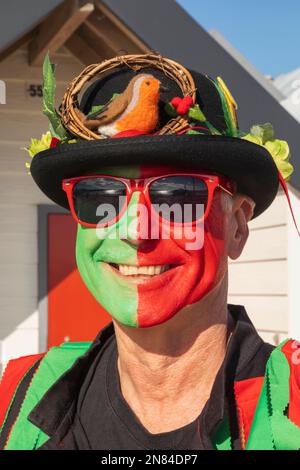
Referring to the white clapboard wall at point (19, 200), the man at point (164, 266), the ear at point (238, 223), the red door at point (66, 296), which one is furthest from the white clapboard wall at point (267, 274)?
the man at point (164, 266)

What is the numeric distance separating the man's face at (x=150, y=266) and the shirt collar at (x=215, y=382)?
0.21 m

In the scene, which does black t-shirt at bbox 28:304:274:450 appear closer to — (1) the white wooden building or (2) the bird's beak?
(2) the bird's beak

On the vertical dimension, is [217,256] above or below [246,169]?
below

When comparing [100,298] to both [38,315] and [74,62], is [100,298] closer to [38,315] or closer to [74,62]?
[38,315]

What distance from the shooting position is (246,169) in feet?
6.48

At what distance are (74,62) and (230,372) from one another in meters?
4.19

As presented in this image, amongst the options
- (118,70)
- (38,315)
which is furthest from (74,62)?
(118,70)

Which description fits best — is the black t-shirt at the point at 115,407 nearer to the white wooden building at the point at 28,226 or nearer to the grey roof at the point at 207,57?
the grey roof at the point at 207,57

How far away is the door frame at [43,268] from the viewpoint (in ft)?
18.1

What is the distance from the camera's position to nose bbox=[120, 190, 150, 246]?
73.1 inches

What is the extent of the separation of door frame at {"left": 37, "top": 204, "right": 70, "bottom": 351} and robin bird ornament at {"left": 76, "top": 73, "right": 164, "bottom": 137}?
3601 mm

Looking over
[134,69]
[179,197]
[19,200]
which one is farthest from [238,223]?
[19,200]
